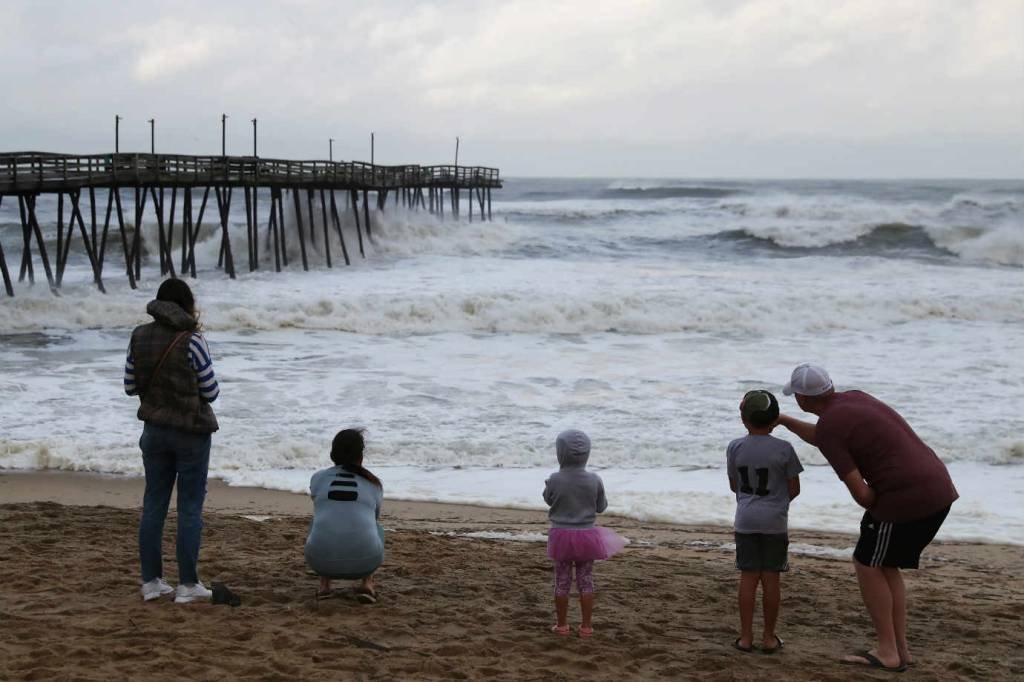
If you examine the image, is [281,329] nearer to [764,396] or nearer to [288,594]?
[288,594]

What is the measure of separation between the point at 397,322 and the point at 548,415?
9811 millimetres

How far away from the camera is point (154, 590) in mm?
5586

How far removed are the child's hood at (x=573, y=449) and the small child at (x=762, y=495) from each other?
64 cm

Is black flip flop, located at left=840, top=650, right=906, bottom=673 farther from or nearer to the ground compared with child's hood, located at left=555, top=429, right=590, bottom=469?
nearer to the ground

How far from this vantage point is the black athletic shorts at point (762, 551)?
16.3ft

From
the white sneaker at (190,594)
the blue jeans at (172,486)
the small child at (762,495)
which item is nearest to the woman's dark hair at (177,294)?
the blue jeans at (172,486)

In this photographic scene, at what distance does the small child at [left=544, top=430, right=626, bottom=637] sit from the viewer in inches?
205

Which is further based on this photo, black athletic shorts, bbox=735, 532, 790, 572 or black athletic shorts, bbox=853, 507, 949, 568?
black athletic shorts, bbox=735, 532, 790, 572

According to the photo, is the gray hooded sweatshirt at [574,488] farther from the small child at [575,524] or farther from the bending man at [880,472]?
the bending man at [880,472]

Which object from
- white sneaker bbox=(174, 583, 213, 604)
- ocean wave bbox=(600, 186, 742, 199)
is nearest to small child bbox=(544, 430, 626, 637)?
white sneaker bbox=(174, 583, 213, 604)

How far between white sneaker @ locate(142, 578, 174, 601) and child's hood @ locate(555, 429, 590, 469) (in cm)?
201

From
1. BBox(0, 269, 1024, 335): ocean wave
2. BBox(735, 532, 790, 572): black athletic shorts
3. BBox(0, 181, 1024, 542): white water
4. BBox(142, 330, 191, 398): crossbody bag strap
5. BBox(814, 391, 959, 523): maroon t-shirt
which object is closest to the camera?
BBox(814, 391, 959, 523): maroon t-shirt

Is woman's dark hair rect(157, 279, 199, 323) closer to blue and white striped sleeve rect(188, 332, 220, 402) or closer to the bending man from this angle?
blue and white striped sleeve rect(188, 332, 220, 402)

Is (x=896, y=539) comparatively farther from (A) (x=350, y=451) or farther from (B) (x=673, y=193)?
(B) (x=673, y=193)
